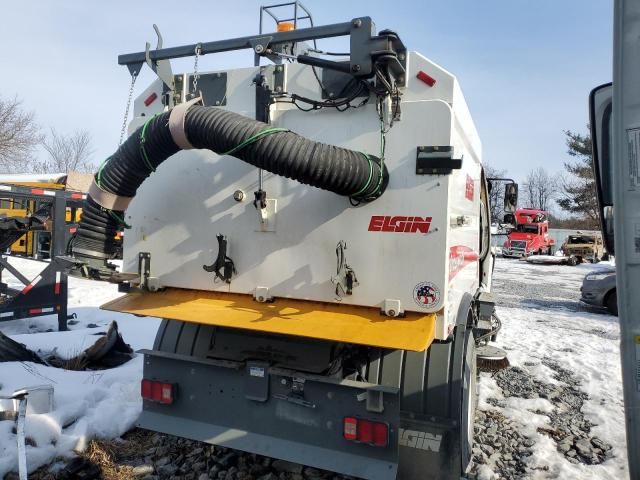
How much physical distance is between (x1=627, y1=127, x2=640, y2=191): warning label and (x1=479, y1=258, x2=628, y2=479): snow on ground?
2797mm

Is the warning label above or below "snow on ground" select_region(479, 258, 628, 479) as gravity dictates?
above

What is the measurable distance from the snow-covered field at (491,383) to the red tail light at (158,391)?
728 millimetres

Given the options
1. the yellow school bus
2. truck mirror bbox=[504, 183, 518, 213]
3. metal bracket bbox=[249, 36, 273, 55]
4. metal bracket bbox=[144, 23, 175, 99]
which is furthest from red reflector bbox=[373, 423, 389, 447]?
the yellow school bus

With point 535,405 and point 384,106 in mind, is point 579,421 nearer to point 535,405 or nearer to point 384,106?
point 535,405

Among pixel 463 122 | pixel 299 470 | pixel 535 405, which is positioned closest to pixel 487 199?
pixel 535 405

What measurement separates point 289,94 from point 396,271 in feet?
4.75

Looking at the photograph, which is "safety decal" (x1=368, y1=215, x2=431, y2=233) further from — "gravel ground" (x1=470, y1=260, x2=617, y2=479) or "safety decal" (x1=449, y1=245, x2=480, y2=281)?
"gravel ground" (x1=470, y1=260, x2=617, y2=479)

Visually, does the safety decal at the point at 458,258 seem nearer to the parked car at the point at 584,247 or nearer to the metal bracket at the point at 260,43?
the metal bracket at the point at 260,43

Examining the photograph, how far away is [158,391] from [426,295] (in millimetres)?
→ 2232

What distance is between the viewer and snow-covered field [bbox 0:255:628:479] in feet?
12.7

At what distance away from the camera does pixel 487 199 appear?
21.0 feet

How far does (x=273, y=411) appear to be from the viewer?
Result: 3.38m

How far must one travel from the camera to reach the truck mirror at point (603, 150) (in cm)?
212

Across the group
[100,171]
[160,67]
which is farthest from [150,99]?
[100,171]
